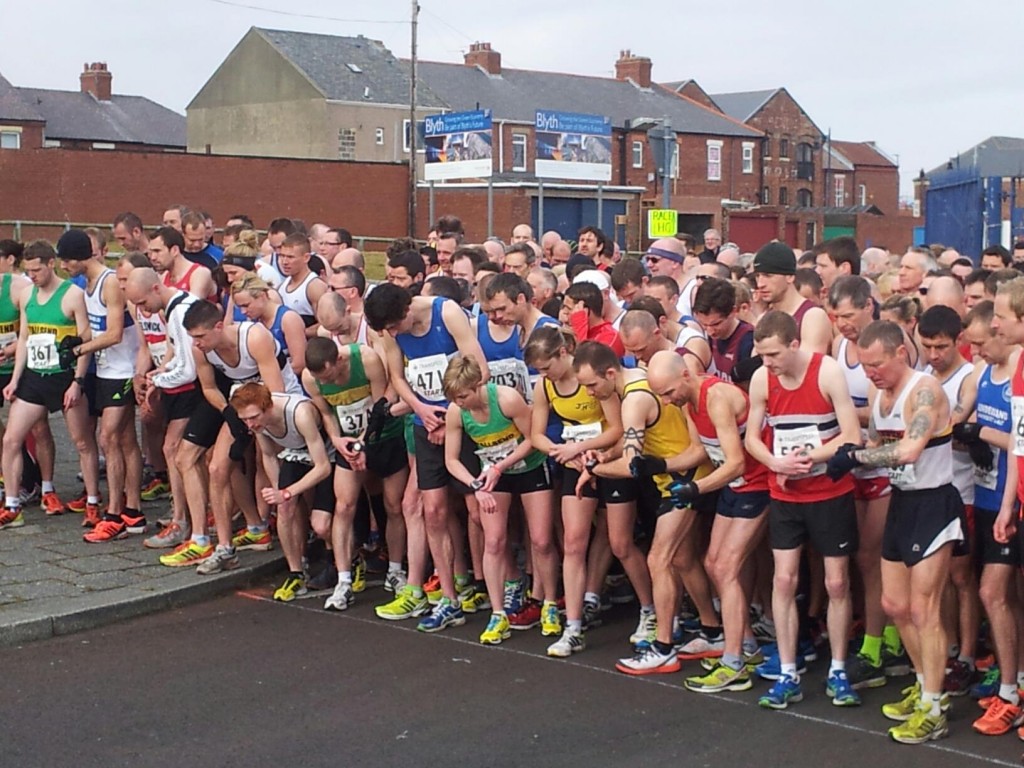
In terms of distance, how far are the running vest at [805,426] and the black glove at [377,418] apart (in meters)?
2.72

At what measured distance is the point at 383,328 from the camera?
7953 millimetres

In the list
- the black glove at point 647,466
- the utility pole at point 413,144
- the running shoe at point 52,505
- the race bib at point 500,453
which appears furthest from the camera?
the utility pole at point 413,144

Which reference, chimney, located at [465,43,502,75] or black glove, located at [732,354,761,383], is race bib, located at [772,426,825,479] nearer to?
black glove, located at [732,354,761,383]

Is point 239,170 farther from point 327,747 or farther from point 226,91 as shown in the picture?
point 327,747

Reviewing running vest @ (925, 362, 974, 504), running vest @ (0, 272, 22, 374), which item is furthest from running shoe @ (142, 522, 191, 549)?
running vest @ (925, 362, 974, 504)

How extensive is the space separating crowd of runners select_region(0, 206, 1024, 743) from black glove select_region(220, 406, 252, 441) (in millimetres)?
14

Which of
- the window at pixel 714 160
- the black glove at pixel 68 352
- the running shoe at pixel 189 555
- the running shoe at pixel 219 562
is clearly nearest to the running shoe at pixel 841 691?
the running shoe at pixel 219 562

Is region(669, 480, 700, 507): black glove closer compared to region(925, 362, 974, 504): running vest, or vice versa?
region(925, 362, 974, 504): running vest

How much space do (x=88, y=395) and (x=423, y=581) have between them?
3.46m

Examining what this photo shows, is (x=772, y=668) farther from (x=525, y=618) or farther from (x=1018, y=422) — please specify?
(x=1018, y=422)

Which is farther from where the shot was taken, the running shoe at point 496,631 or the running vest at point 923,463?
the running shoe at point 496,631

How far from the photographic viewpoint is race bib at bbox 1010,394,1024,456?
19.6ft

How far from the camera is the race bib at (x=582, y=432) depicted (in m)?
7.38

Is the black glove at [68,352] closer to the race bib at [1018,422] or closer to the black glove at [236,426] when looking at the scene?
the black glove at [236,426]
